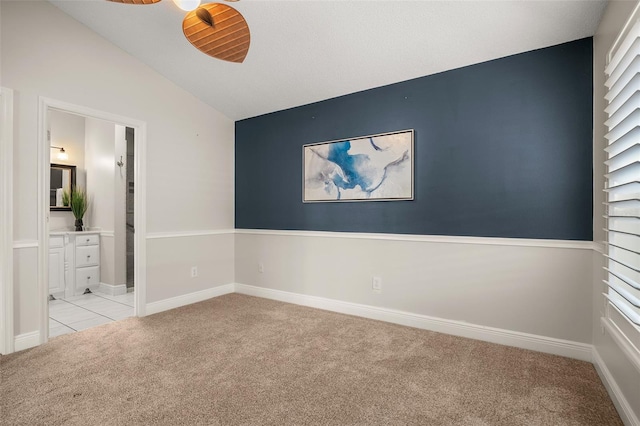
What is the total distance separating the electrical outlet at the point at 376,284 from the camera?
10.3 ft

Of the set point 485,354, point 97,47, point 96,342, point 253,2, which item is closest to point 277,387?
point 485,354

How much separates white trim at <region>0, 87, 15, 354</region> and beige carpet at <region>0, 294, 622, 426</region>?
0.25 metres

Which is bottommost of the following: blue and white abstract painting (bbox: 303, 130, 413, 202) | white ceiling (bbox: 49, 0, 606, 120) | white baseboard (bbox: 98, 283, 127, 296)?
white baseboard (bbox: 98, 283, 127, 296)

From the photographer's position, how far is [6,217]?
237 centimetres

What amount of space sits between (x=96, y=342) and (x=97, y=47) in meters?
2.57

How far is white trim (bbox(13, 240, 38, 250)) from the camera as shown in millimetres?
2428

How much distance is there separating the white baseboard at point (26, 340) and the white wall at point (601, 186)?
3.85 meters

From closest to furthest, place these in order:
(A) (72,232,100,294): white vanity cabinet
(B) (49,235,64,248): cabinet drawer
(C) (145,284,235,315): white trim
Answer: (C) (145,284,235,315): white trim, (B) (49,235,64,248): cabinet drawer, (A) (72,232,100,294): white vanity cabinet

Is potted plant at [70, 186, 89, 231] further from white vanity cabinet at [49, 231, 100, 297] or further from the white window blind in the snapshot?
the white window blind

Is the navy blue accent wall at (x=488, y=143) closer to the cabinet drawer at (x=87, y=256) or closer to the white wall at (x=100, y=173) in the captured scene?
the white wall at (x=100, y=173)

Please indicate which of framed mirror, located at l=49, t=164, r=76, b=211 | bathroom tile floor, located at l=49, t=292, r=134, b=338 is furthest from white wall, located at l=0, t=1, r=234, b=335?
framed mirror, located at l=49, t=164, r=76, b=211

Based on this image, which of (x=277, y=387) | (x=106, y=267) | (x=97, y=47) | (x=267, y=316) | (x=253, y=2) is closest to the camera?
(x=277, y=387)

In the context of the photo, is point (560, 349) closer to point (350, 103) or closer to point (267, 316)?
point (267, 316)

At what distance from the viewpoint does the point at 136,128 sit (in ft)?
10.7
